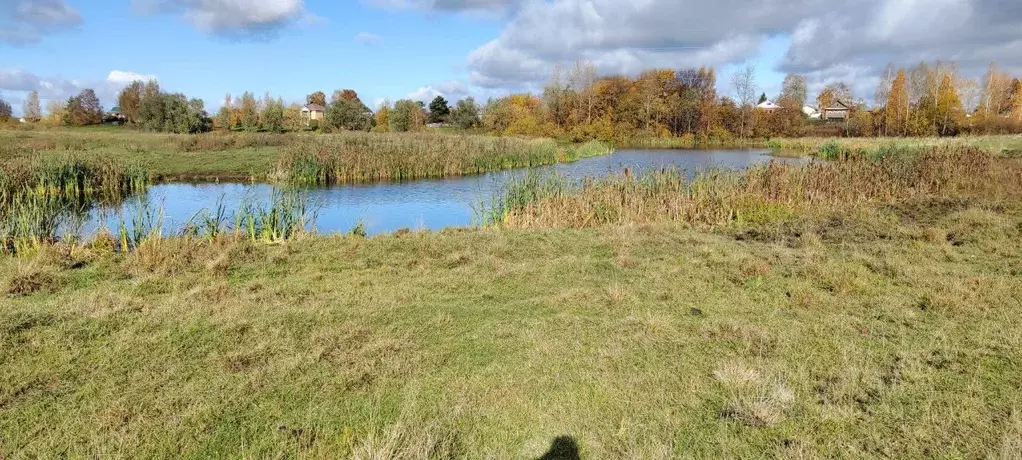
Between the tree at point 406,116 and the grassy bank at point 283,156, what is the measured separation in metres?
21.9

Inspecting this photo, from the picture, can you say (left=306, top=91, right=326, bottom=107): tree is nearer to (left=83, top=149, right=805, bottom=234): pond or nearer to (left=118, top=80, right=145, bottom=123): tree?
(left=118, top=80, right=145, bottom=123): tree

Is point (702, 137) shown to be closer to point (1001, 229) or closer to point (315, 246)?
point (1001, 229)

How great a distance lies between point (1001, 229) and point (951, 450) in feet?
26.3

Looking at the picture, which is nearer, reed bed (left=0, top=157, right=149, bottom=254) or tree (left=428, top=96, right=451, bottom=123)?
reed bed (left=0, top=157, right=149, bottom=254)

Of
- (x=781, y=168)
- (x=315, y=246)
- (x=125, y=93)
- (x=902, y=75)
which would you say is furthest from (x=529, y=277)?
(x=125, y=93)

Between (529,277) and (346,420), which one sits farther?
(529,277)

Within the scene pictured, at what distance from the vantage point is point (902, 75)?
188 feet

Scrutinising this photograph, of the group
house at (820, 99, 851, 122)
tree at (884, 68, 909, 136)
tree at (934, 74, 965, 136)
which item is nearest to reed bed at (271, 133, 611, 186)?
tree at (884, 68, 909, 136)

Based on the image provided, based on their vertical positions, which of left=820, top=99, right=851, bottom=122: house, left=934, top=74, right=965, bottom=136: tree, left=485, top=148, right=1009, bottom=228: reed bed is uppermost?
left=820, top=99, right=851, bottom=122: house

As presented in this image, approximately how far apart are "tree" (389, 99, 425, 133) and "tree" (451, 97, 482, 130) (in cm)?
528

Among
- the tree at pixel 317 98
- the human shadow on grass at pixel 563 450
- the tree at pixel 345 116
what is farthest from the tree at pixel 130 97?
the human shadow on grass at pixel 563 450

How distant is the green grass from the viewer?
131 inches

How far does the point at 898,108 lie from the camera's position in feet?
180

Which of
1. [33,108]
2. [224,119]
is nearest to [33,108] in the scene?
[33,108]
